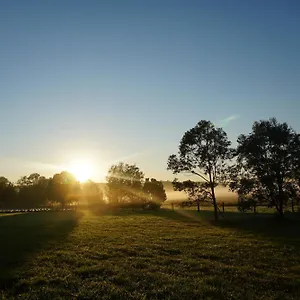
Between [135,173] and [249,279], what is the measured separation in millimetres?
130573

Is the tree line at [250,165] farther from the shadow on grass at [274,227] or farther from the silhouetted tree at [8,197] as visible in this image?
the silhouetted tree at [8,197]

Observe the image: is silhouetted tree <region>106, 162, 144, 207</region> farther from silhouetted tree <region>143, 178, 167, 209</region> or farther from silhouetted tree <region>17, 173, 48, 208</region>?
silhouetted tree <region>17, 173, 48, 208</region>

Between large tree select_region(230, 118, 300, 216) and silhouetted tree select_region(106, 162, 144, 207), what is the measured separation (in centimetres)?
8718

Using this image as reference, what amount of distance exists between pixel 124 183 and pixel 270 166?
9608 cm

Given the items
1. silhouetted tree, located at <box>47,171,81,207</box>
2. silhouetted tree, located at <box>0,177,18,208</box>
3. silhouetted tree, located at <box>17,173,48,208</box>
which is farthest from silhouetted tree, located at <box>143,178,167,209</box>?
silhouetted tree, located at <box>0,177,18,208</box>

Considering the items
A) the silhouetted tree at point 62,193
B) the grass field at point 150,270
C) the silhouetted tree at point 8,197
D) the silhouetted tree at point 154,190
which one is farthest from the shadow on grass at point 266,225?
the silhouetted tree at point 8,197

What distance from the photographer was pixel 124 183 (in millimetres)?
141000

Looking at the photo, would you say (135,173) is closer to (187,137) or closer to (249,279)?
(187,137)

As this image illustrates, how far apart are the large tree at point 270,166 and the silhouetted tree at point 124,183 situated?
87185 mm

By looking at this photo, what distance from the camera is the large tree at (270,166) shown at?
5075 centimetres

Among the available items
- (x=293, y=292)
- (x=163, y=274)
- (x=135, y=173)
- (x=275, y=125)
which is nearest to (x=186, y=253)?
(x=163, y=274)

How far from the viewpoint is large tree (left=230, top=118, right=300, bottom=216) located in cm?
5075

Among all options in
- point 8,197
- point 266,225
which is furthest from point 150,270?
point 8,197

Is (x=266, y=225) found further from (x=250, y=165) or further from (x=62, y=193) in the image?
(x=62, y=193)
